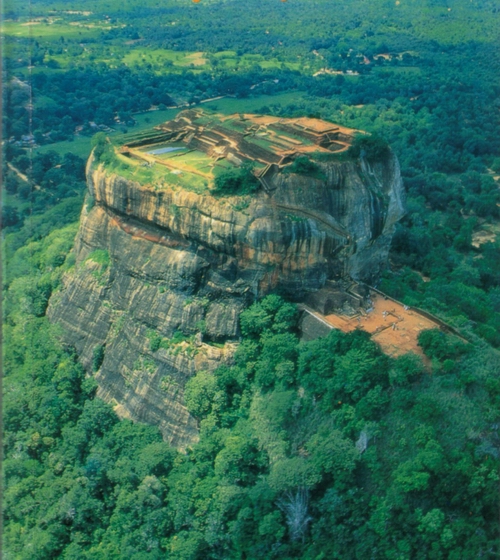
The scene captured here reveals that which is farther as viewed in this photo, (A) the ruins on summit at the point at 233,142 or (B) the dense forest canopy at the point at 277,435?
(A) the ruins on summit at the point at 233,142

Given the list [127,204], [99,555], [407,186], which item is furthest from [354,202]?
[407,186]

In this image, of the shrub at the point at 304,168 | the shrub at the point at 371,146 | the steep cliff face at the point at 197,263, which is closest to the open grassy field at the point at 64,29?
the steep cliff face at the point at 197,263

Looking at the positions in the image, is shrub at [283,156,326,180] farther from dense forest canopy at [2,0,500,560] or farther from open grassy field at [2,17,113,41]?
open grassy field at [2,17,113,41]

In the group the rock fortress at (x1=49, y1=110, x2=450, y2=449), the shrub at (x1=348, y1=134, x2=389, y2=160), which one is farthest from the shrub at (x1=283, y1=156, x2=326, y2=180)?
the shrub at (x1=348, y1=134, x2=389, y2=160)

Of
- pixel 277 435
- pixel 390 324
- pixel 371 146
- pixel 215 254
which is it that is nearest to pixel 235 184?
pixel 215 254

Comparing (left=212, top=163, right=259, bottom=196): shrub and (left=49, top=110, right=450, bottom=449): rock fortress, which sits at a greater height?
(left=212, top=163, right=259, bottom=196): shrub

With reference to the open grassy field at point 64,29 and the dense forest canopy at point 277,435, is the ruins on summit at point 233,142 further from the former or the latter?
the open grassy field at point 64,29

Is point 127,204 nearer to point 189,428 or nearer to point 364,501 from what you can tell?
point 189,428

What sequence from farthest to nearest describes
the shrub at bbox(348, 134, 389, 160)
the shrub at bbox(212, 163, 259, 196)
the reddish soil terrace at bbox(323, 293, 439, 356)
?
the shrub at bbox(348, 134, 389, 160) → the shrub at bbox(212, 163, 259, 196) → the reddish soil terrace at bbox(323, 293, 439, 356)

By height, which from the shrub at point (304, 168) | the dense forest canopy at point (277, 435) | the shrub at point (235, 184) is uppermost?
the shrub at point (304, 168)
